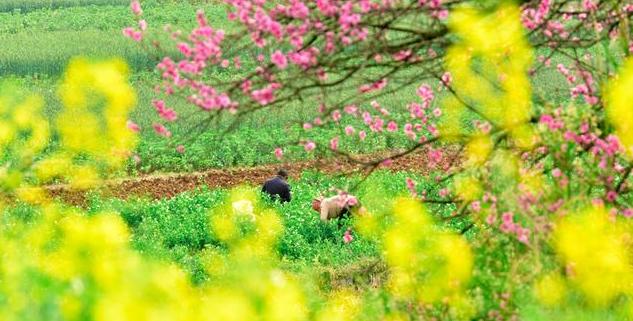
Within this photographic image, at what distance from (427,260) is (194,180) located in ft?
57.6

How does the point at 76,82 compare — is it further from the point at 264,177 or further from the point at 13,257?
the point at 264,177

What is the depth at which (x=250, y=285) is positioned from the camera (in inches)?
107

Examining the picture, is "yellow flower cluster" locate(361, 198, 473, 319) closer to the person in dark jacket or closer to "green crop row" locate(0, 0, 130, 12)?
the person in dark jacket

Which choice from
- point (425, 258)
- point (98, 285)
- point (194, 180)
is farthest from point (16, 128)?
point (194, 180)

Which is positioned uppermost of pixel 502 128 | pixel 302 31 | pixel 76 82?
pixel 502 128

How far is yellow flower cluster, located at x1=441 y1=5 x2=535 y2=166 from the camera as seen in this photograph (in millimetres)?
5164

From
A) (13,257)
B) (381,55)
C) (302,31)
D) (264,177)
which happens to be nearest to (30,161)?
(13,257)

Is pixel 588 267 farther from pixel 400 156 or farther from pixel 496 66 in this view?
pixel 400 156

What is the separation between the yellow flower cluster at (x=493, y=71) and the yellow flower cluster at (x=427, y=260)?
89cm

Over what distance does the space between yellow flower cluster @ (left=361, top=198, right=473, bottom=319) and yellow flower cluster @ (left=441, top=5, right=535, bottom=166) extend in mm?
889

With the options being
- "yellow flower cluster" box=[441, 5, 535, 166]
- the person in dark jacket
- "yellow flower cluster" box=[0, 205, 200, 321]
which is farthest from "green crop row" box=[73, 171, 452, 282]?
"yellow flower cluster" box=[0, 205, 200, 321]

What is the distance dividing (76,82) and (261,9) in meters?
1.86

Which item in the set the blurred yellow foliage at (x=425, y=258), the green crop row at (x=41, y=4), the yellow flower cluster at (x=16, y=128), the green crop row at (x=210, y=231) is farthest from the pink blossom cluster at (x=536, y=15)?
the green crop row at (x=41, y=4)

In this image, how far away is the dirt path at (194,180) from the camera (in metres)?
20.6
